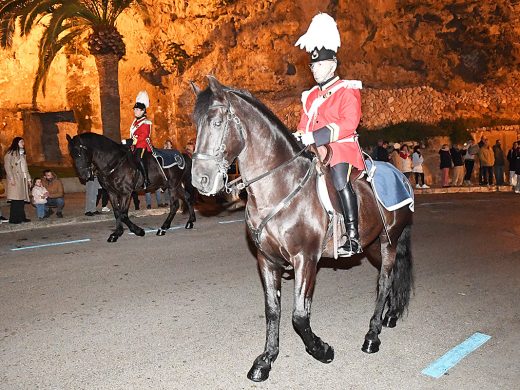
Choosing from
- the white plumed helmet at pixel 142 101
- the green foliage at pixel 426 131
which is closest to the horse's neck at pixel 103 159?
the white plumed helmet at pixel 142 101

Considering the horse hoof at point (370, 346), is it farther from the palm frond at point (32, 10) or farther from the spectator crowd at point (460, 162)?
the palm frond at point (32, 10)

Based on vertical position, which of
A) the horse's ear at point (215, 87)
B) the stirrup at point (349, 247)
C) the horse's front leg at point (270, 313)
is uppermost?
the horse's ear at point (215, 87)

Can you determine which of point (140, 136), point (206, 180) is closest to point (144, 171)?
point (140, 136)

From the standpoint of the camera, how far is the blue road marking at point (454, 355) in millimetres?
4789

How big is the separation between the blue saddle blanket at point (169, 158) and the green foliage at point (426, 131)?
16.3 m

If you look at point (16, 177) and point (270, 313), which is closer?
point (270, 313)

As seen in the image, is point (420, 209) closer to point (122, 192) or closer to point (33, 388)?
point (122, 192)

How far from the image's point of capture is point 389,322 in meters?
5.98

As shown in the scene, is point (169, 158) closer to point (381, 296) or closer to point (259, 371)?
point (381, 296)

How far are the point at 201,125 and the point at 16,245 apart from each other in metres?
8.23

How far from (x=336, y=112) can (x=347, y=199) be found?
0.82m

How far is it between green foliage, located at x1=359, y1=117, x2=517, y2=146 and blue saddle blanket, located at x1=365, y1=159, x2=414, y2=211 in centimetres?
2204

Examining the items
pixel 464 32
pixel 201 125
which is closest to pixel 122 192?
pixel 201 125

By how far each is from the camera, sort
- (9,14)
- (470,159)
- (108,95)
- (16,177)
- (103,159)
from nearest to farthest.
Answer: (103,159) < (16,177) < (9,14) < (108,95) < (470,159)
